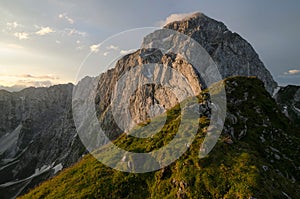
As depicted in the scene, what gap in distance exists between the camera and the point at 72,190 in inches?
1631

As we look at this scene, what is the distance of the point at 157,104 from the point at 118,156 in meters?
124

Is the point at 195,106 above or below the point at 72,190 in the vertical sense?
above

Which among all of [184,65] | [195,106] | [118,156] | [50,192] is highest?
[184,65]

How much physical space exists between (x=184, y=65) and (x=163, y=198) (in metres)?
139

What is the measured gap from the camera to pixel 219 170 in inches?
1431

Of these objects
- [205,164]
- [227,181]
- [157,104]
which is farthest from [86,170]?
[157,104]

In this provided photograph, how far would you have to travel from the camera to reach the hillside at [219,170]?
34438mm

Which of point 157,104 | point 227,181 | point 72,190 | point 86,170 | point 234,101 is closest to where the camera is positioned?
point 227,181

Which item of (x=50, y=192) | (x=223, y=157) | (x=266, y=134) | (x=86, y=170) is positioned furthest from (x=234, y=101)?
(x=50, y=192)

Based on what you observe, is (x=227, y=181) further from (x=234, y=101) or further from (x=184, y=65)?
(x=184, y=65)

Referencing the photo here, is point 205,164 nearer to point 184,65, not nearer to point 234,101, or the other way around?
point 234,101

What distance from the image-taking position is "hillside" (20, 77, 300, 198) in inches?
1356

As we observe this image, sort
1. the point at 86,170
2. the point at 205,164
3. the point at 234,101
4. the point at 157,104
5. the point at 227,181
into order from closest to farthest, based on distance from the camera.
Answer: the point at 227,181
the point at 205,164
the point at 86,170
the point at 234,101
the point at 157,104

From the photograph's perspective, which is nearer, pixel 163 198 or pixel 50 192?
pixel 163 198
